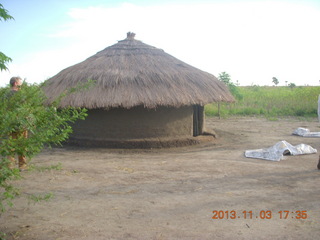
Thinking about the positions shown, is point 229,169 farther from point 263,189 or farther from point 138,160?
point 138,160

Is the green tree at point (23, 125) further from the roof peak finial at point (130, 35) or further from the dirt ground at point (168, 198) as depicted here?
the roof peak finial at point (130, 35)

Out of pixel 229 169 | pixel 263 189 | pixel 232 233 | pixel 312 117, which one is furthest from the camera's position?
pixel 312 117

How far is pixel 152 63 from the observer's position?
8.86 metres

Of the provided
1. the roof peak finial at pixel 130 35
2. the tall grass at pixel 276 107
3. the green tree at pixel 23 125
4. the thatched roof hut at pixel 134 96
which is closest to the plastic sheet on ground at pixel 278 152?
the thatched roof hut at pixel 134 96

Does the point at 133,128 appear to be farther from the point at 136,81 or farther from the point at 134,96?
the point at 136,81

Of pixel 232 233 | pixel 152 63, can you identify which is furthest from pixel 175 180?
pixel 152 63

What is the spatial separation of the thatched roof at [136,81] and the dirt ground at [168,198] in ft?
4.61

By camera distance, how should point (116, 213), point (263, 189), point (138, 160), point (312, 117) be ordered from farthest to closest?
point (312, 117) → point (138, 160) → point (263, 189) → point (116, 213)

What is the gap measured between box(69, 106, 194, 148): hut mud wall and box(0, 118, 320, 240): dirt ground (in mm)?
862

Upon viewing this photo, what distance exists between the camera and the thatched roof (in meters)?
7.54

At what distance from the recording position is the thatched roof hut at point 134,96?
755 cm

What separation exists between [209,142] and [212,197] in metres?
4.51

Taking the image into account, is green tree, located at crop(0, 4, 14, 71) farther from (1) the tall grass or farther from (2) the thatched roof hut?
(1) the tall grass

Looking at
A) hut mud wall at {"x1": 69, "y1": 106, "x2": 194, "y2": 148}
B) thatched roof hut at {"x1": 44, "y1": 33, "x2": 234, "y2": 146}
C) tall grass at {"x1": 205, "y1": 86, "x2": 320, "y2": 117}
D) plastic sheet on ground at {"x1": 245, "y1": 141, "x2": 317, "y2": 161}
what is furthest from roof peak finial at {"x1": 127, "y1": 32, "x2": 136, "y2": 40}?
tall grass at {"x1": 205, "y1": 86, "x2": 320, "y2": 117}
